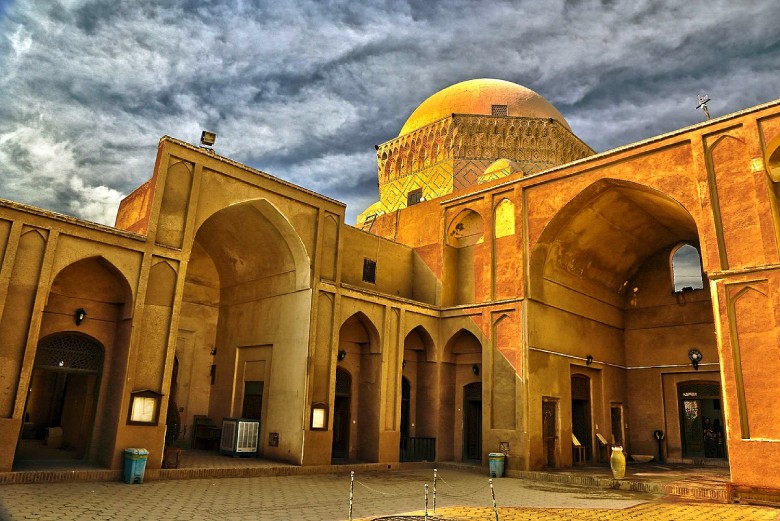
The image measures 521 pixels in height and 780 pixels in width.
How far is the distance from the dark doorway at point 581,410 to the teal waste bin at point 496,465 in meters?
3.68

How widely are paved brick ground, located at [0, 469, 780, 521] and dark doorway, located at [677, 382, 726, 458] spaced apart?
706cm

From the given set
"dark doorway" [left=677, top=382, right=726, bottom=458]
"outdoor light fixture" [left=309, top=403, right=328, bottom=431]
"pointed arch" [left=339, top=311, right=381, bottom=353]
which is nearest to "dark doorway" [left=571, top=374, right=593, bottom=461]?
"dark doorway" [left=677, top=382, right=726, bottom=458]

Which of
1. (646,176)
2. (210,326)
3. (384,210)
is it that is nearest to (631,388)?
(646,176)

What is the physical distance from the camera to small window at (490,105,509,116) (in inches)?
906

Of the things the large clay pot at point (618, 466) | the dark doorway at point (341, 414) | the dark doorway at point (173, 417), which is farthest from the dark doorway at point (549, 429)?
the dark doorway at point (173, 417)

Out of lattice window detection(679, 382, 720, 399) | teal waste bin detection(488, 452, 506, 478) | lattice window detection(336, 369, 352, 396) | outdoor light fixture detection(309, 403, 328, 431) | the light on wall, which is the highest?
the light on wall

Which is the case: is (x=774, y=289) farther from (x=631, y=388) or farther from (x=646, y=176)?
(x=631, y=388)

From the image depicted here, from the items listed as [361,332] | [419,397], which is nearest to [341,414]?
[361,332]

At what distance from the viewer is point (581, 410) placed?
57.6 ft

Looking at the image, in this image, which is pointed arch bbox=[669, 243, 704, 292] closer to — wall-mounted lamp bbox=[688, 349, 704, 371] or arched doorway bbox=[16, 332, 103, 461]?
wall-mounted lamp bbox=[688, 349, 704, 371]

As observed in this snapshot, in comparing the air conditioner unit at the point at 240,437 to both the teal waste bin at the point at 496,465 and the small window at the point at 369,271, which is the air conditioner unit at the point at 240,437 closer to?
the small window at the point at 369,271

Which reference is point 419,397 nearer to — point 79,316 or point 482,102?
point 79,316

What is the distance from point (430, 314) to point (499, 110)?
10.2 m

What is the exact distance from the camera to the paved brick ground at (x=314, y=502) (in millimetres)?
7887
